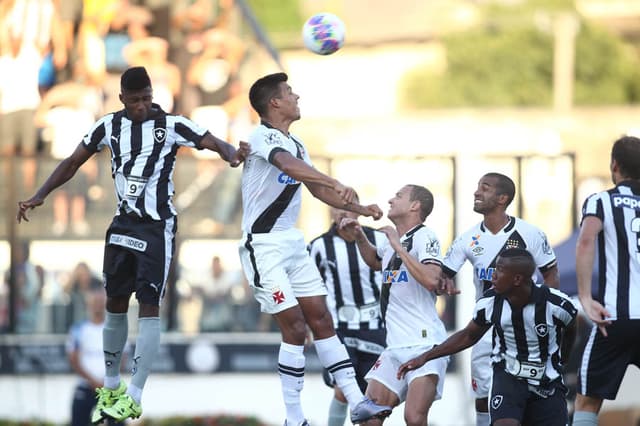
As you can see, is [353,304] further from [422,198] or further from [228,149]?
[228,149]

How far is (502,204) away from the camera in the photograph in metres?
10.8

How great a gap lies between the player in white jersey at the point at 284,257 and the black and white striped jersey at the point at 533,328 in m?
1.12

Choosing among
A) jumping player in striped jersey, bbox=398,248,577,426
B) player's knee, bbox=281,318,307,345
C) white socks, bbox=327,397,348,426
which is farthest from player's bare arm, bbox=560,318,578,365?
white socks, bbox=327,397,348,426

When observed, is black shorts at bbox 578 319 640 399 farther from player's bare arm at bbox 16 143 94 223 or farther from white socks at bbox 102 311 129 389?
player's bare arm at bbox 16 143 94 223

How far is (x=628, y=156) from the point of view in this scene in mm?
9695

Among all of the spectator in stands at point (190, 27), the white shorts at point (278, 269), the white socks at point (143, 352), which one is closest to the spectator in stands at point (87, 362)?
the white socks at point (143, 352)

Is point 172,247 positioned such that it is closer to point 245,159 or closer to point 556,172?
point 245,159

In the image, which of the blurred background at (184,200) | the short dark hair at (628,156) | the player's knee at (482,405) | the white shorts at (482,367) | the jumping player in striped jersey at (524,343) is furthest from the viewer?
the blurred background at (184,200)

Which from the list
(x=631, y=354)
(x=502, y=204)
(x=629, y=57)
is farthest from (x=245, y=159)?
(x=629, y=57)

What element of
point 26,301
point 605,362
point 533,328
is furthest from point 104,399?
point 26,301

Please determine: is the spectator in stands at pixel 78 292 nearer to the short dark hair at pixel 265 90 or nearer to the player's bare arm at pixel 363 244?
the player's bare arm at pixel 363 244

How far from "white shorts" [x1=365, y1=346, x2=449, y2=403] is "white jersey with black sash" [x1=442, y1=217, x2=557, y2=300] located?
682mm

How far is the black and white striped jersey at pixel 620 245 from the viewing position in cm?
959

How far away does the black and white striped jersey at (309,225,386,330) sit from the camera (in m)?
12.7
